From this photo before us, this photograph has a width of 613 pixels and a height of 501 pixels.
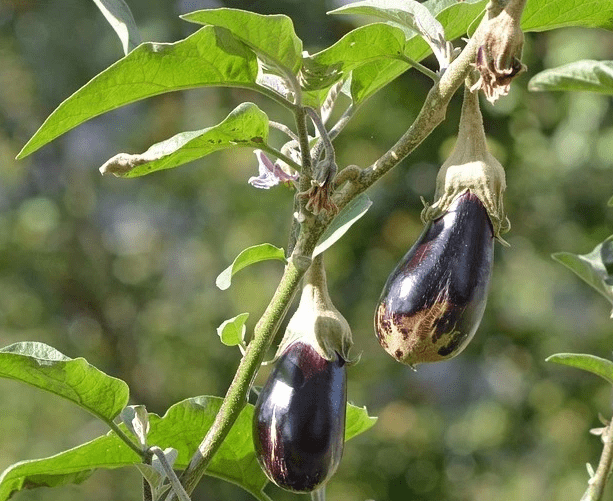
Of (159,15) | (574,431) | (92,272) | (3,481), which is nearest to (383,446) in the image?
(574,431)

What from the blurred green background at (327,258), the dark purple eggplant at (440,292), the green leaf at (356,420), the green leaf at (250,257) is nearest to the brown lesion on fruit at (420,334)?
the dark purple eggplant at (440,292)

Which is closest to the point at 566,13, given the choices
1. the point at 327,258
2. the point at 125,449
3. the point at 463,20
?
the point at 463,20

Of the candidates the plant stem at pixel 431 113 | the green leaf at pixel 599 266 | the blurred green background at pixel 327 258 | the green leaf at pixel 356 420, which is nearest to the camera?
the plant stem at pixel 431 113

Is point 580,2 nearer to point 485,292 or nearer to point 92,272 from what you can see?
point 485,292

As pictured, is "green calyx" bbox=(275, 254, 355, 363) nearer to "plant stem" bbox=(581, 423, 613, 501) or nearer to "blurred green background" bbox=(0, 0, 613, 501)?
"plant stem" bbox=(581, 423, 613, 501)

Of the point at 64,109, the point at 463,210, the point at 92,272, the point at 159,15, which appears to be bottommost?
the point at 92,272

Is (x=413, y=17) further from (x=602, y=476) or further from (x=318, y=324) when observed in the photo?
(x=602, y=476)

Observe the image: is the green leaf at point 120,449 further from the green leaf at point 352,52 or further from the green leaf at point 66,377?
the green leaf at point 352,52
